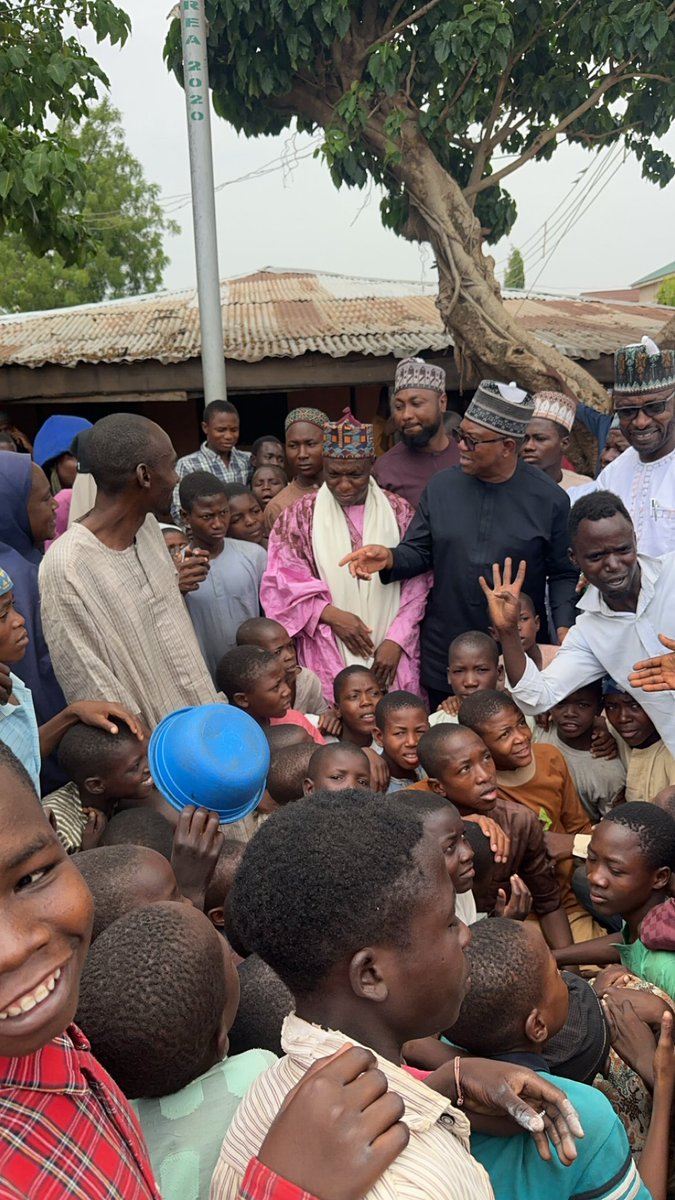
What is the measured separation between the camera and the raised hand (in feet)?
13.5

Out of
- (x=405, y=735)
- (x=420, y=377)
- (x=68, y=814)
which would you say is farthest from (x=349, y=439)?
(x=68, y=814)

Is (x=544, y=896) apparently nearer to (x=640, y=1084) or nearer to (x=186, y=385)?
(x=640, y=1084)

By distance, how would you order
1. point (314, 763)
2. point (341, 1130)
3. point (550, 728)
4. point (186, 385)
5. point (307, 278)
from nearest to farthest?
point (341, 1130) → point (314, 763) → point (550, 728) → point (186, 385) → point (307, 278)

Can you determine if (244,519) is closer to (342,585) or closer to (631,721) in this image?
(342,585)

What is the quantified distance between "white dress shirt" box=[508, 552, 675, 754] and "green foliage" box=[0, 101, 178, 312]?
2622 cm

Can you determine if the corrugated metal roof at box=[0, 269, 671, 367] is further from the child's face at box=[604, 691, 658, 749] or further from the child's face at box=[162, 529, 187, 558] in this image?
the child's face at box=[604, 691, 658, 749]

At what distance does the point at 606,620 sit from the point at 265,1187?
2.68 metres

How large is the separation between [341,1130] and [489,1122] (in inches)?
24.0

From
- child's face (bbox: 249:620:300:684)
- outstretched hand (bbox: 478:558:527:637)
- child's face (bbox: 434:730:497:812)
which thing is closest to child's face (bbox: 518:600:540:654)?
outstretched hand (bbox: 478:558:527:637)

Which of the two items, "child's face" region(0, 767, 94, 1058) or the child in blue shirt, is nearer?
"child's face" region(0, 767, 94, 1058)

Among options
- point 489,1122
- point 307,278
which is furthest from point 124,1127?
point 307,278

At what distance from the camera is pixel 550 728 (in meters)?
3.89

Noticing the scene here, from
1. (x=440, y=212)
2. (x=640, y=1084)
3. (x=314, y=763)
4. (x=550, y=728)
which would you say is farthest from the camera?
(x=440, y=212)

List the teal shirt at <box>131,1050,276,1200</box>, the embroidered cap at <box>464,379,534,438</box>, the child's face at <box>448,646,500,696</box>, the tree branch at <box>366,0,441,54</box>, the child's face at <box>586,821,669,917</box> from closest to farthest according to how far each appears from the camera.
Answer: the teal shirt at <box>131,1050,276,1200</box>
the child's face at <box>586,821,669,917</box>
the child's face at <box>448,646,500,696</box>
the embroidered cap at <box>464,379,534,438</box>
the tree branch at <box>366,0,441,54</box>
